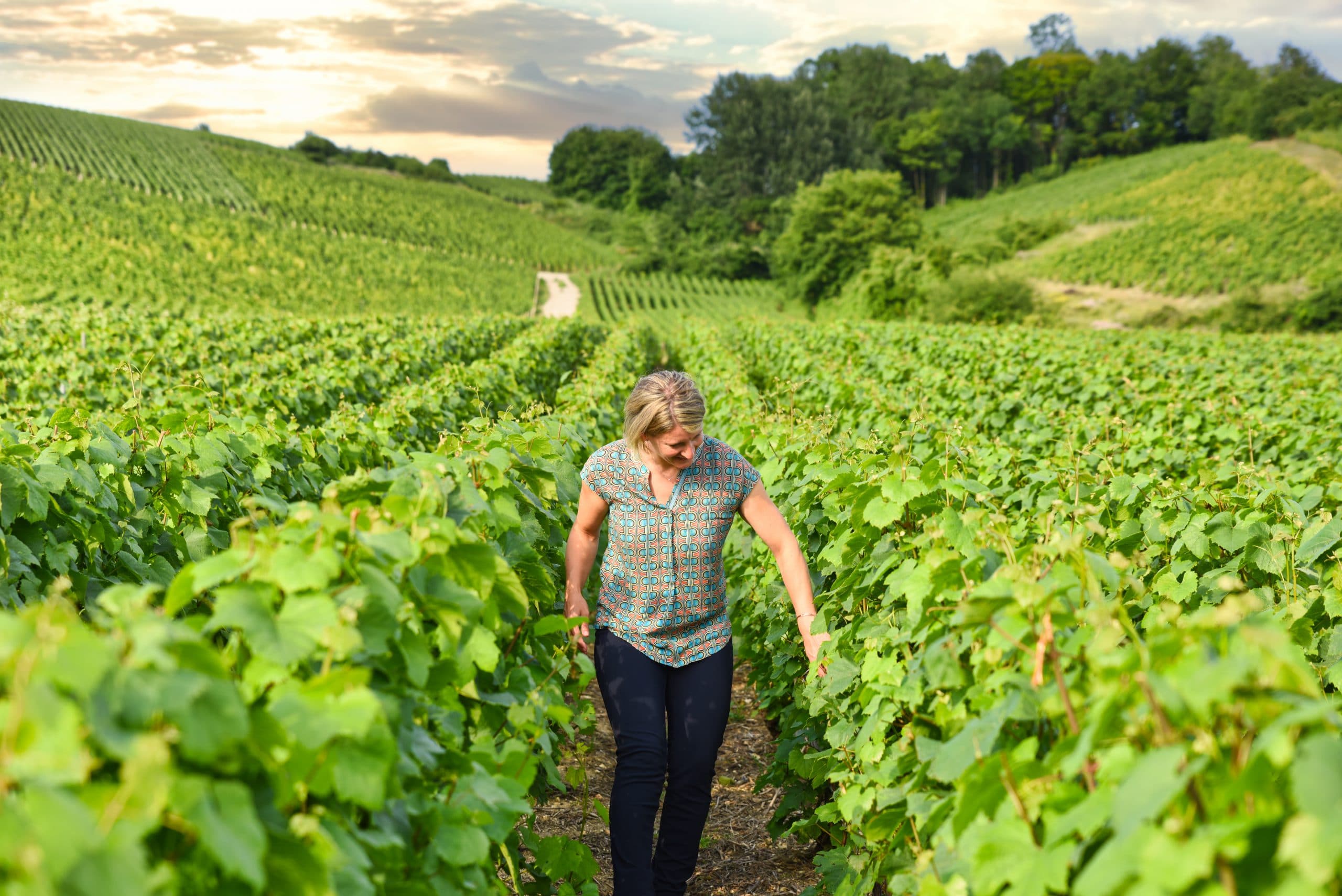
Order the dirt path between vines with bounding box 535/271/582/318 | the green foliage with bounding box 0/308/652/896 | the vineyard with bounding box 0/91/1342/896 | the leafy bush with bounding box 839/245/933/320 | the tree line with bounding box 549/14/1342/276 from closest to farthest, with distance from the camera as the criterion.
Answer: the green foliage with bounding box 0/308/652/896, the vineyard with bounding box 0/91/1342/896, the leafy bush with bounding box 839/245/933/320, the dirt path between vines with bounding box 535/271/582/318, the tree line with bounding box 549/14/1342/276

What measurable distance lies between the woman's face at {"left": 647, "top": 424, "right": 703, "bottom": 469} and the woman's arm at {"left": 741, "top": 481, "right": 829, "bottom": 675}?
32cm

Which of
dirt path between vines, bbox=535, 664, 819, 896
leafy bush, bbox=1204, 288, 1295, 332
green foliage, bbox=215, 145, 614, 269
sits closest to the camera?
dirt path between vines, bbox=535, 664, 819, 896

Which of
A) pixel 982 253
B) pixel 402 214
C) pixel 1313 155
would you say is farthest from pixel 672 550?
pixel 1313 155

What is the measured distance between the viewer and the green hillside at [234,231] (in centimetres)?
3994

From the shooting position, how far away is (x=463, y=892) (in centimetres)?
192

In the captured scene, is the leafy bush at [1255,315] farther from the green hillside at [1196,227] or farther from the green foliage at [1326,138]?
the green foliage at [1326,138]

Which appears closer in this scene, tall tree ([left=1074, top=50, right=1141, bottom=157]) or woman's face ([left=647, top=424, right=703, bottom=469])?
woman's face ([left=647, top=424, right=703, bottom=469])

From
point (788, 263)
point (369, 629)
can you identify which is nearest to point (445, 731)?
point (369, 629)

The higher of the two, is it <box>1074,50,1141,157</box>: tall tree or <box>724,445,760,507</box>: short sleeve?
<box>1074,50,1141,157</box>: tall tree

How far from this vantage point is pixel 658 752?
3029mm

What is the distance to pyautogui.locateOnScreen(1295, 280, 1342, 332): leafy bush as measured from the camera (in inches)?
1241

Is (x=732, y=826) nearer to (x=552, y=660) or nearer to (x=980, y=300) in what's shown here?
(x=552, y=660)

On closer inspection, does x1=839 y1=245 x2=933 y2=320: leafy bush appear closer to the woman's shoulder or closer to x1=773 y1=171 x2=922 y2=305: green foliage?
x1=773 y1=171 x2=922 y2=305: green foliage

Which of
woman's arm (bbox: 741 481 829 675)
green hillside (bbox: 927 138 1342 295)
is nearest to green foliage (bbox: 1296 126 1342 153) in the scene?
green hillside (bbox: 927 138 1342 295)
